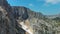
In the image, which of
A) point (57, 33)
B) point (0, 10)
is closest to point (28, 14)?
point (57, 33)

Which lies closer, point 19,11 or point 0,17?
point 0,17

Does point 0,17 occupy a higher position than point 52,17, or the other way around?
point 0,17

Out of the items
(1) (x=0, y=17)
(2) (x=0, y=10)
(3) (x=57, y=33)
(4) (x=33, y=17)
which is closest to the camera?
(1) (x=0, y=17)

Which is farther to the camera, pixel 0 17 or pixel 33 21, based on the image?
pixel 33 21

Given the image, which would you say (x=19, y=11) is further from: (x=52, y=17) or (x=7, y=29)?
(x=7, y=29)

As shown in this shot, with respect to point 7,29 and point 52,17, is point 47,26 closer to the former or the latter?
point 52,17

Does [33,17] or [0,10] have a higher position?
[0,10]

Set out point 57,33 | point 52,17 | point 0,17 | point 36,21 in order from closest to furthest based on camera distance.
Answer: point 0,17
point 57,33
point 36,21
point 52,17

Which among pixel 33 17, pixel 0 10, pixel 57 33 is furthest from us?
pixel 33 17

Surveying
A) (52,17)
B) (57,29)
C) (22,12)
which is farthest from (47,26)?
(52,17)
